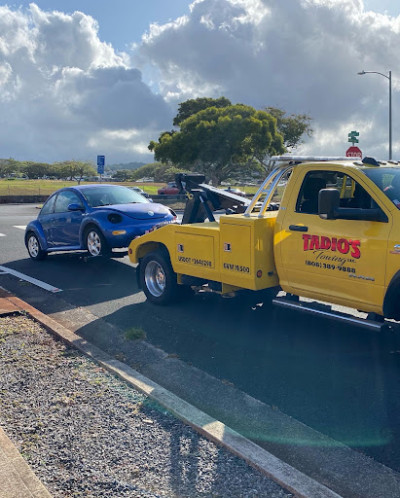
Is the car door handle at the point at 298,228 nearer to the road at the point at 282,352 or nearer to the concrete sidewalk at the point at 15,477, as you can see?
the road at the point at 282,352

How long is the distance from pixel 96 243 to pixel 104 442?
24.3 ft

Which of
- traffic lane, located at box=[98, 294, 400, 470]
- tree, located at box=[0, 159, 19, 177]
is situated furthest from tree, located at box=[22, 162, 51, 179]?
traffic lane, located at box=[98, 294, 400, 470]

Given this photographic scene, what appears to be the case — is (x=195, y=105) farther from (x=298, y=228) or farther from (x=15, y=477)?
(x=15, y=477)

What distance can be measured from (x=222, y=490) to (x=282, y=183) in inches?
172

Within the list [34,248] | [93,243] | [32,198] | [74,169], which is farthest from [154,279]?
[74,169]

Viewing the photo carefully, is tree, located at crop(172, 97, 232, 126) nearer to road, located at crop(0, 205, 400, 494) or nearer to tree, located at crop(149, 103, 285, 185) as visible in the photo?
tree, located at crop(149, 103, 285, 185)

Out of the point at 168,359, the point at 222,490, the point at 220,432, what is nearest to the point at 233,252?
the point at 168,359

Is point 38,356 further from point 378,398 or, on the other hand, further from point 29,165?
point 29,165

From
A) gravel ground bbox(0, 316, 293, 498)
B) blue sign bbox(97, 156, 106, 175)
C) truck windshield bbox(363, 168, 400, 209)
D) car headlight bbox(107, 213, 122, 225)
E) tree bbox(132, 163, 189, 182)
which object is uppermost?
tree bbox(132, 163, 189, 182)

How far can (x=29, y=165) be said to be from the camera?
12938 cm

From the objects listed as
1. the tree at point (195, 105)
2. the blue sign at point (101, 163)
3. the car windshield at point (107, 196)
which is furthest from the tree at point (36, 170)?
the car windshield at point (107, 196)

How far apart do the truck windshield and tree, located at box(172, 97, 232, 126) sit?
52160 millimetres

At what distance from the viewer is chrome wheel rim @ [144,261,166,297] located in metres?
8.10

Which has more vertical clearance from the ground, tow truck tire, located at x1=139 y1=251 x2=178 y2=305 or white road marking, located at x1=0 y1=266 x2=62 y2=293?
tow truck tire, located at x1=139 y1=251 x2=178 y2=305
